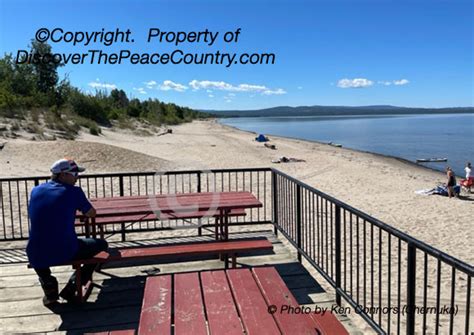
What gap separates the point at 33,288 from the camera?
4.93 metres

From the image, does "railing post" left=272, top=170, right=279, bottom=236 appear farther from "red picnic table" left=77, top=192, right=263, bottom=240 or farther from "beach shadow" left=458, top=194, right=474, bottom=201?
"beach shadow" left=458, top=194, right=474, bottom=201

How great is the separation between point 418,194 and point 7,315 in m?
13.8

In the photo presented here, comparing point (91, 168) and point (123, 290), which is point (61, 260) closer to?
point (123, 290)

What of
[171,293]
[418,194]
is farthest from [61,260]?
[418,194]

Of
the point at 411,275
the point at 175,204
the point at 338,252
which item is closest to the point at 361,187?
the point at 175,204

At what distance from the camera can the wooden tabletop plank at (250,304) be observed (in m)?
2.62

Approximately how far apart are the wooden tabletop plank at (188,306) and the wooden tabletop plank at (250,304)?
25cm

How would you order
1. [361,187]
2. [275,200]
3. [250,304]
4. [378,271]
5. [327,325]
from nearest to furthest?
[327,325], [250,304], [378,271], [275,200], [361,187]

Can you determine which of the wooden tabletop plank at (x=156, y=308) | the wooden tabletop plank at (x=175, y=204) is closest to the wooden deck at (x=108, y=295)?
the wooden tabletop plank at (x=175, y=204)

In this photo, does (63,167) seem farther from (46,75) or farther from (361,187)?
(46,75)

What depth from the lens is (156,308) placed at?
114 inches

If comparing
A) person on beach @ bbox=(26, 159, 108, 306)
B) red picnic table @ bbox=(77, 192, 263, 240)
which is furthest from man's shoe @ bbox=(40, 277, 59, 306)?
red picnic table @ bbox=(77, 192, 263, 240)

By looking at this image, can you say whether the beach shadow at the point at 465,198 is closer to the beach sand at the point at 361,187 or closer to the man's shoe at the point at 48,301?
the beach sand at the point at 361,187

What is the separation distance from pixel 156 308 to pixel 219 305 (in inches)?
15.8
